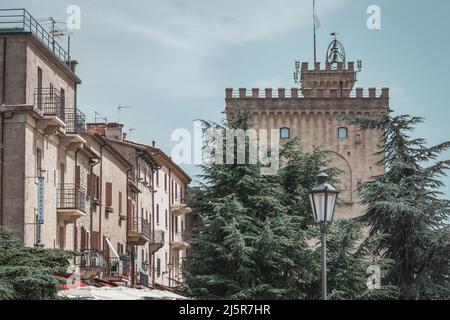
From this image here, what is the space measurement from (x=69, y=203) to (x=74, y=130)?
292 centimetres

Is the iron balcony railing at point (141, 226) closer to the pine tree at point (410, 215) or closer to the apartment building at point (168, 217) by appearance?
the apartment building at point (168, 217)

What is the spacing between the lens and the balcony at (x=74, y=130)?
40.3 m

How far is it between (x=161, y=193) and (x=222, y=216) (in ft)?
119

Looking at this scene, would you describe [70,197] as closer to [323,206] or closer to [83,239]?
[83,239]

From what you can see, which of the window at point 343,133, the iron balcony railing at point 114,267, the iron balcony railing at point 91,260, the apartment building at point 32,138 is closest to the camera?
the apartment building at point 32,138

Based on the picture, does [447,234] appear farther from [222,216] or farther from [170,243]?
[170,243]

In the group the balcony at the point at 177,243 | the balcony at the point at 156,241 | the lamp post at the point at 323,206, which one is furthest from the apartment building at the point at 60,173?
the lamp post at the point at 323,206

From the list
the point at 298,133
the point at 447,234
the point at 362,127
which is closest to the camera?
the point at 447,234

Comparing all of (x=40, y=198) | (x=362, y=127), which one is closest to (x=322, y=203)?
(x=362, y=127)

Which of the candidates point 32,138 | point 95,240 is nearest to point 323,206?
point 32,138

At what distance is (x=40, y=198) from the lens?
36156mm

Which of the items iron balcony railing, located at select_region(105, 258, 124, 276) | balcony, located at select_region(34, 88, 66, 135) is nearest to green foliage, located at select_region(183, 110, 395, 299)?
balcony, located at select_region(34, 88, 66, 135)

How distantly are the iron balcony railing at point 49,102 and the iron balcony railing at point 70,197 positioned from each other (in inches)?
114

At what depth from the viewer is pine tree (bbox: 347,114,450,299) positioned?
31781 millimetres
